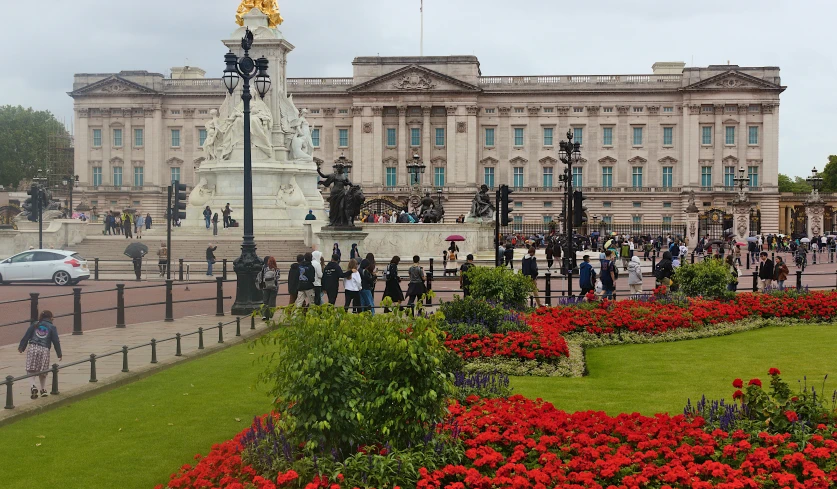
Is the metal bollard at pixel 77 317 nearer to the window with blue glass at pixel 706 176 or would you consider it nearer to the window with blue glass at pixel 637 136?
the window with blue glass at pixel 637 136

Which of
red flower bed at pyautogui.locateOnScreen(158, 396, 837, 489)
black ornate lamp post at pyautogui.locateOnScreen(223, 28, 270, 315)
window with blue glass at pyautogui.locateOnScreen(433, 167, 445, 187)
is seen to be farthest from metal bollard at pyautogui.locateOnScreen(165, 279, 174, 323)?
window with blue glass at pyautogui.locateOnScreen(433, 167, 445, 187)

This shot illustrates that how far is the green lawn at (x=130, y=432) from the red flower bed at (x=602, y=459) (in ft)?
2.50

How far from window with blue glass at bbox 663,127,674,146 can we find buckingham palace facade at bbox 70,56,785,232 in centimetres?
10

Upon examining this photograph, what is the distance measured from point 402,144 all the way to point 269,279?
252 ft

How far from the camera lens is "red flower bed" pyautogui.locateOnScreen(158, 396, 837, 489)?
798 centimetres

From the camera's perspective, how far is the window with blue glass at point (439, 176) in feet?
316

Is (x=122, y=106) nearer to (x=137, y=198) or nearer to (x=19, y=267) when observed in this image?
(x=137, y=198)

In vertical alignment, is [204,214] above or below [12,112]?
below

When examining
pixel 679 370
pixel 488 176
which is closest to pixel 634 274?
pixel 679 370

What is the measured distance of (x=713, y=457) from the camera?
340 inches

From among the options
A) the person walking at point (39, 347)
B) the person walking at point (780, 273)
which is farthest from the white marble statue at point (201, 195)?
the person walking at point (39, 347)

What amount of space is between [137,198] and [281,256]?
6282cm

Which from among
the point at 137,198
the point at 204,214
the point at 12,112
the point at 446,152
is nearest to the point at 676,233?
the point at 446,152

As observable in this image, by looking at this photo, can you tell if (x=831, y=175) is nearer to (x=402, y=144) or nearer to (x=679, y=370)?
(x=402, y=144)
